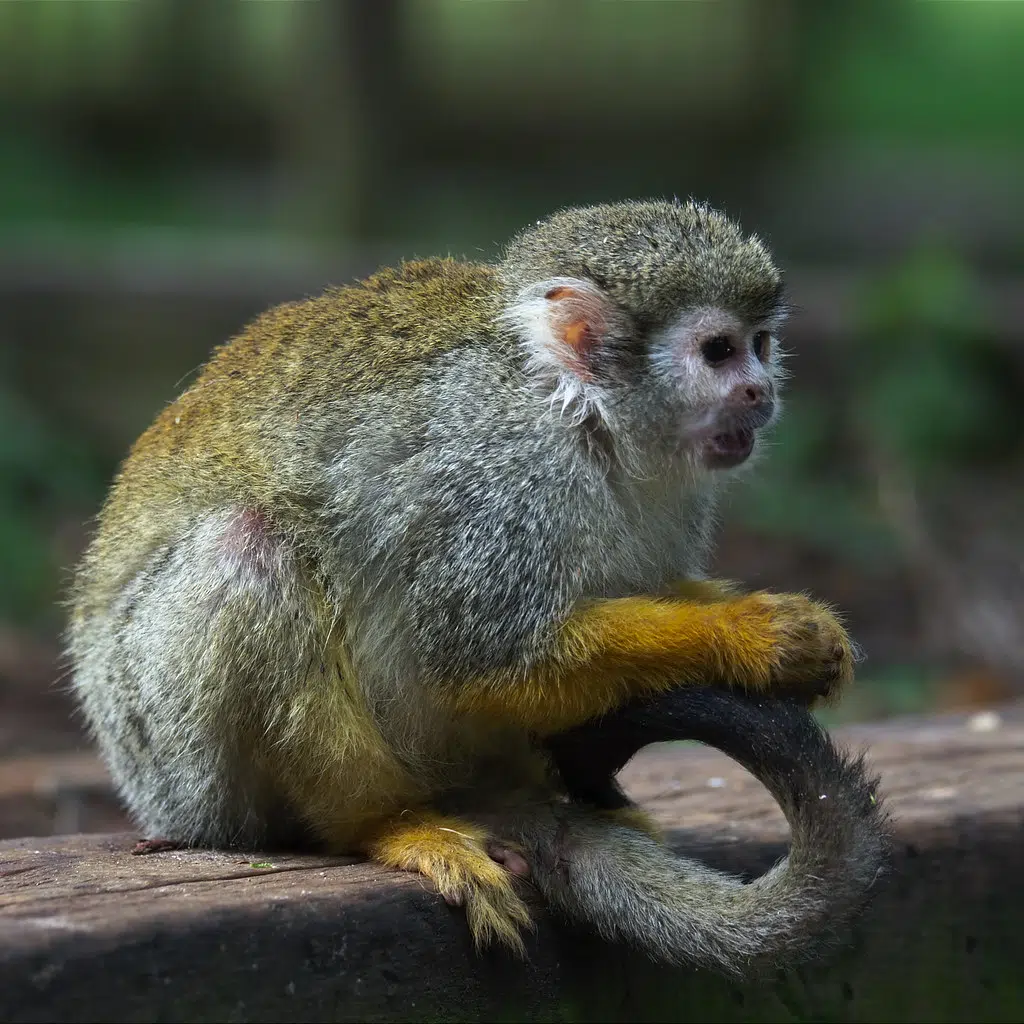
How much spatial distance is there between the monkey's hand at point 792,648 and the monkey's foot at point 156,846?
Result: 1.79m

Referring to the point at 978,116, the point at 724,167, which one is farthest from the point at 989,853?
the point at 978,116

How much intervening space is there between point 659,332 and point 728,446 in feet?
1.33

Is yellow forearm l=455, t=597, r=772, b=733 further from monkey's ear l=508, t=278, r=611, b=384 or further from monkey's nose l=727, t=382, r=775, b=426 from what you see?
monkey's ear l=508, t=278, r=611, b=384

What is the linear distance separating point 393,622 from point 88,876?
1057mm

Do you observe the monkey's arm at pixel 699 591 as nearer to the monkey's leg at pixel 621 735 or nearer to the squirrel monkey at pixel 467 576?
the squirrel monkey at pixel 467 576

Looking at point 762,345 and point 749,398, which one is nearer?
point 749,398

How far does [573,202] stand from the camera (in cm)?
1509

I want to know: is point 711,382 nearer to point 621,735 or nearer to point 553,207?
point 621,735

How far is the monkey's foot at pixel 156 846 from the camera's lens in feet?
13.3

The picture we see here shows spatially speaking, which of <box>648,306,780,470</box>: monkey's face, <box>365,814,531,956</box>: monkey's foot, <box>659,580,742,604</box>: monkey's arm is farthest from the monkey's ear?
<box>365,814,531,956</box>: monkey's foot

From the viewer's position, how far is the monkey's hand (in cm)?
366

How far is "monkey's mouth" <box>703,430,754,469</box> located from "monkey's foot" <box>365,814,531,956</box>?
→ 1320 millimetres

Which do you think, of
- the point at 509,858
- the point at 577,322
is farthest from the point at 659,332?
the point at 509,858

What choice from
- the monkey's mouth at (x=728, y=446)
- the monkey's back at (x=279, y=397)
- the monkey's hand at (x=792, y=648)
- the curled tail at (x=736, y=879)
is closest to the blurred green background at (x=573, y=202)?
the monkey's back at (x=279, y=397)
